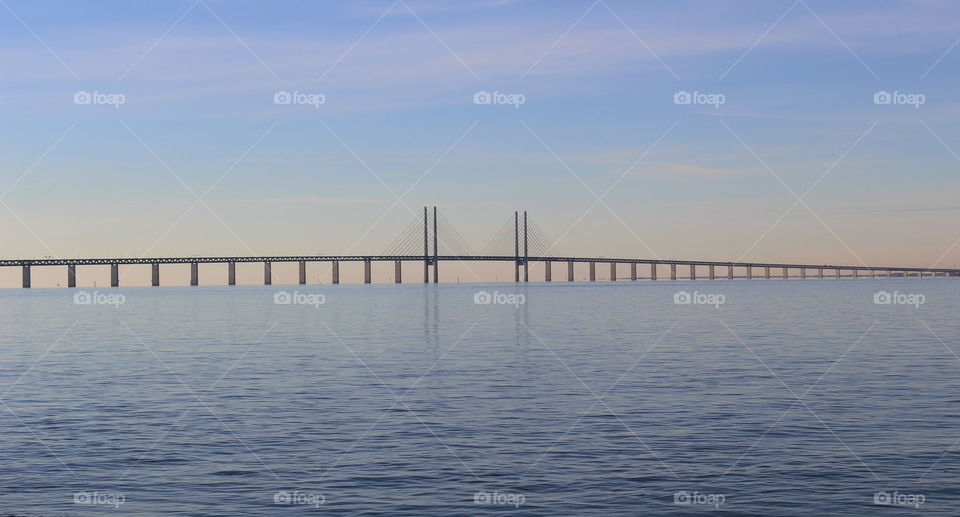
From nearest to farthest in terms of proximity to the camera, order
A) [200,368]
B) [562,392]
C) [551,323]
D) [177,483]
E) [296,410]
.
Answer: [177,483]
[296,410]
[562,392]
[200,368]
[551,323]

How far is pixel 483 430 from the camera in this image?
27656mm

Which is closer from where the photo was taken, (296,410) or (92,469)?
(92,469)

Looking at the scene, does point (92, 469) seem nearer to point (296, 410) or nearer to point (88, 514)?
point (88, 514)

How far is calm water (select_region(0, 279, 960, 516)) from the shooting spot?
20344mm

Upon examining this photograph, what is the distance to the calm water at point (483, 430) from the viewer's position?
20.3 meters

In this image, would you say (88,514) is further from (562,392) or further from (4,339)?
(4,339)

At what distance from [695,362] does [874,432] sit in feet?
66.5

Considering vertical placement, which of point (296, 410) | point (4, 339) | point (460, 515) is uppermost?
point (4, 339)

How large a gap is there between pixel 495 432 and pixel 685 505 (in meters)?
8.38

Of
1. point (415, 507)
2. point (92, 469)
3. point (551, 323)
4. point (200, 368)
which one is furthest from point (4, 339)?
point (415, 507)

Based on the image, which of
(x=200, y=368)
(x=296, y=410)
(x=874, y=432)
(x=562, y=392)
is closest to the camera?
(x=874, y=432)

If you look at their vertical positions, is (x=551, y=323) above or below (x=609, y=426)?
above

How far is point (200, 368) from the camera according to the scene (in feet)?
154

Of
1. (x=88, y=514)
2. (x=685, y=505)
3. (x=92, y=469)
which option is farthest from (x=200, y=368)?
(x=685, y=505)
